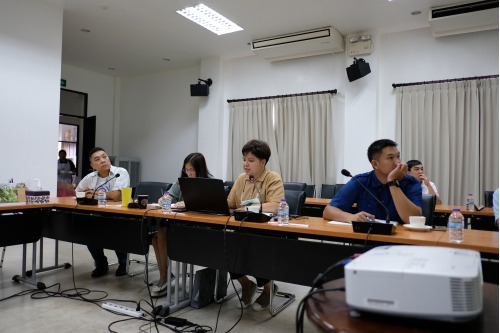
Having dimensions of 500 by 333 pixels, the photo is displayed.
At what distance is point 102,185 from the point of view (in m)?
3.48

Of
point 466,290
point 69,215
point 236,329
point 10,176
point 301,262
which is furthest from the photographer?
point 10,176

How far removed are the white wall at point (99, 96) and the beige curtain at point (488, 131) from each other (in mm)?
6610

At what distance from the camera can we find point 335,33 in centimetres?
518

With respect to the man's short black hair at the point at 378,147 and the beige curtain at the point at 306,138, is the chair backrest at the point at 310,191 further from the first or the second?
the man's short black hair at the point at 378,147

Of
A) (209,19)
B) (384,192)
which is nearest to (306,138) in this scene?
(209,19)

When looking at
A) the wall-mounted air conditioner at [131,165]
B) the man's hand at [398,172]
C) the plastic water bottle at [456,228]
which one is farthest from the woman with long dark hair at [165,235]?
the wall-mounted air conditioner at [131,165]

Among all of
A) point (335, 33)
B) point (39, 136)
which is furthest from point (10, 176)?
point (335, 33)

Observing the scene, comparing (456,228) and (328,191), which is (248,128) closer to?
(328,191)

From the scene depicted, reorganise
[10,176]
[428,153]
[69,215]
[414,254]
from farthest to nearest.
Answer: [428,153], [10,176], [69,215], [414,254]

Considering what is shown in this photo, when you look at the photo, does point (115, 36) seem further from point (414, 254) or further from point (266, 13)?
point (414, 254)

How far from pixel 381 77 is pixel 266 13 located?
1.90 metres

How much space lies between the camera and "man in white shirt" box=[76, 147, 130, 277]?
341 cm

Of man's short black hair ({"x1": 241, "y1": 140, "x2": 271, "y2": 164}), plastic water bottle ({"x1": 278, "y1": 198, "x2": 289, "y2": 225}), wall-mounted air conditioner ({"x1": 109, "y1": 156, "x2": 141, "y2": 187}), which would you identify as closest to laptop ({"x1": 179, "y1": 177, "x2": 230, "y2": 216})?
plastic water bottle ({"x1": 278, "y1": 198, "x2": 289, "y2": 225})

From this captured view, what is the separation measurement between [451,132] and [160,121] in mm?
5135
